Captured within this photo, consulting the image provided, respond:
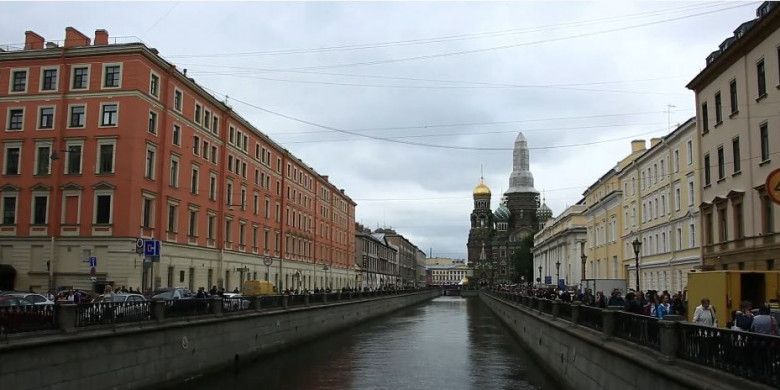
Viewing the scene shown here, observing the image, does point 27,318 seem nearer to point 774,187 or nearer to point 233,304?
point 233,304

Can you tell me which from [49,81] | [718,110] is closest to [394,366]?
[718,110]

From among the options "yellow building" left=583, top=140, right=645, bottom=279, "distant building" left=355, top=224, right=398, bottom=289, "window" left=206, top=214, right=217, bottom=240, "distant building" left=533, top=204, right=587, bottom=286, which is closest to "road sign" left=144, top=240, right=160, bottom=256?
"window" left=206, top=214, right=217, bottom=240

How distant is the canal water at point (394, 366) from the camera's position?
22312mm

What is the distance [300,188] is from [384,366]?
56695 mm

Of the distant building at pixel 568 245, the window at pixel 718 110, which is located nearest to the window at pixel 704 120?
the window at pixel 718 110

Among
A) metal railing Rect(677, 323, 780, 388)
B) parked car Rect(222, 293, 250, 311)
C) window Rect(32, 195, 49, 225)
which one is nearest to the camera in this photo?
metal railing Rect(677, 323, 780, 388)

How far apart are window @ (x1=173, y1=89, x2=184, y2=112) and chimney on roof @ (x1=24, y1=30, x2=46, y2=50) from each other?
30.2 ft

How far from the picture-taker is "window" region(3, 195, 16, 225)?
141ft

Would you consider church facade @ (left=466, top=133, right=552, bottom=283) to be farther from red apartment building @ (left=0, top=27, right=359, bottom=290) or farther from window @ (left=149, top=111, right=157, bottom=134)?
window @ (left=149, top=111, right=157, bottom=134)

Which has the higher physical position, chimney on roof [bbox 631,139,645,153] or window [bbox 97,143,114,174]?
chimney on roof [bbox 631,139,645,153]

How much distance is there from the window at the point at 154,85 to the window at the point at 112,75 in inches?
77.1

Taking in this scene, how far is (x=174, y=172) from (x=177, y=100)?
17.0 ft

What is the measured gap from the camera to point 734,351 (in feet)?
31.2

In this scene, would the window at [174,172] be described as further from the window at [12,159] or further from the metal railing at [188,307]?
the metal railing at [188,307]
